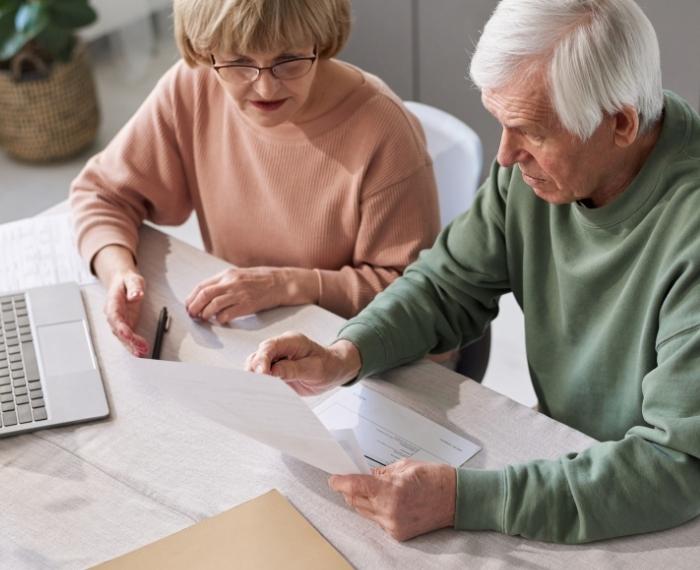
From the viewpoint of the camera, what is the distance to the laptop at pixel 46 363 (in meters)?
1.52

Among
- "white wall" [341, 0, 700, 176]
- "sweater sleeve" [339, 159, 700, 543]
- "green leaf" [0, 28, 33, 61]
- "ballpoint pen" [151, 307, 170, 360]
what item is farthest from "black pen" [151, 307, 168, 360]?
"green leaf" [0, 28, 33, 61]

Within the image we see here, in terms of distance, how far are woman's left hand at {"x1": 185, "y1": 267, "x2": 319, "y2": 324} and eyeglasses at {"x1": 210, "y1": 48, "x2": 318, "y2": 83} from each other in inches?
12.8

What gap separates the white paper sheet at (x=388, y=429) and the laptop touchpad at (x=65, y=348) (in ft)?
1.32

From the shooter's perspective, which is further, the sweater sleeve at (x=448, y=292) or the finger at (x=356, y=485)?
the sweater sleeve at (x=448, y=292)

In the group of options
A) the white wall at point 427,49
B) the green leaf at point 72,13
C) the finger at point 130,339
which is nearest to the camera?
the finger at point 130,339

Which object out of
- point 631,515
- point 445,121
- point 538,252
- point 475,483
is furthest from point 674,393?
point 445,121

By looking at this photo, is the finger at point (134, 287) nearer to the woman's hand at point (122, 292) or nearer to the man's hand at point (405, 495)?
the woman's hand at point (122, 292)

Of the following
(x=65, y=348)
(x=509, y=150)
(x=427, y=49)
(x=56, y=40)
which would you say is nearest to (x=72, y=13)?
(x=56, y=40)

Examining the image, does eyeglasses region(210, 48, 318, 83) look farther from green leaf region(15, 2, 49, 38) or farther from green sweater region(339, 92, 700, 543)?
green leaf region(15, 2, 49, 38)

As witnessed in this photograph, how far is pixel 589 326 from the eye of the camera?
1.55 m

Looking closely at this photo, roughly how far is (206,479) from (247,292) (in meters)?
0.40

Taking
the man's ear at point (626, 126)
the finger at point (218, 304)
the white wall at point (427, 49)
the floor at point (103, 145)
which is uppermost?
the man's ear at point (626, 126)

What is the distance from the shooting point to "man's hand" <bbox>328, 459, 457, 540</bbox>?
129 cm

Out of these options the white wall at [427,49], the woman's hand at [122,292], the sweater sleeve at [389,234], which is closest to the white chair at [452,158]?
the sweater sleeve at [389,234]
